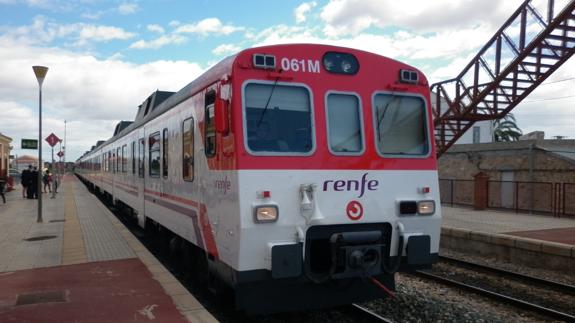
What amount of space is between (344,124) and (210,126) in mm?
1492

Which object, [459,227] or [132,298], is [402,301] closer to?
[132,298]

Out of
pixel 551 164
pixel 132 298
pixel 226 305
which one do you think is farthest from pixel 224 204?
pixel 551 164

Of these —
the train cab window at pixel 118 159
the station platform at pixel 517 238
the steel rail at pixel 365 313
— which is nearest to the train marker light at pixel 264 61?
the steel rail at pixel 365 313

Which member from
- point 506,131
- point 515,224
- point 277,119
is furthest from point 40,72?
point 506,131

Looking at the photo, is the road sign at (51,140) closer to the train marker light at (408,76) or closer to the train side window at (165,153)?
the train side window at (165,153)

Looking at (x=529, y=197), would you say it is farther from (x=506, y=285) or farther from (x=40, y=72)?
(x=40, y=72)

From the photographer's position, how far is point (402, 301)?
704 cm

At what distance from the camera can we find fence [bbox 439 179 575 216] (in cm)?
1586

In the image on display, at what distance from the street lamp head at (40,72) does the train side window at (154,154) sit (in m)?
5.94

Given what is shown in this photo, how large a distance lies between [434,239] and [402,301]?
1.59 m

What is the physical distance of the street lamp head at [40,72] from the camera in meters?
13.6

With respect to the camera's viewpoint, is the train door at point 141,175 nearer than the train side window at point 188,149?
No

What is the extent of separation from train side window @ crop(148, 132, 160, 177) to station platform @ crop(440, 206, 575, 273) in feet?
24.5

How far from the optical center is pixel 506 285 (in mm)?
8727
